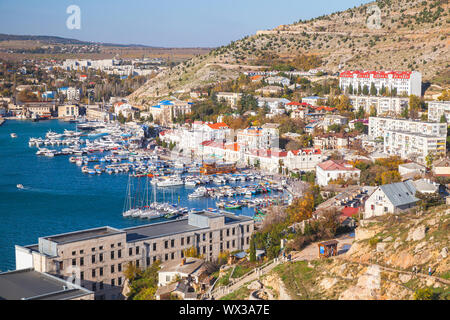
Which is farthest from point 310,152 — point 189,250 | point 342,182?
point 189,250

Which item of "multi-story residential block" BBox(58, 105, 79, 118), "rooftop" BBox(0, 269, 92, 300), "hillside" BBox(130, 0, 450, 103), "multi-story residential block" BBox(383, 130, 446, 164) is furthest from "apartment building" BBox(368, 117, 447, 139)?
"multi-story residential block" BBox(58, 105, 79, 118)

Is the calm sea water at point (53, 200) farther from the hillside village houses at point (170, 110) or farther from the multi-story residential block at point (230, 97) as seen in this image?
the multi-story residential block at point (230, 97)

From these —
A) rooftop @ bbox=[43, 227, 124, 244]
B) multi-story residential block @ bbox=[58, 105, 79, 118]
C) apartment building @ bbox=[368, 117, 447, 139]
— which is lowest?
rooftop @ bbox=[43, 227, 124, 244]

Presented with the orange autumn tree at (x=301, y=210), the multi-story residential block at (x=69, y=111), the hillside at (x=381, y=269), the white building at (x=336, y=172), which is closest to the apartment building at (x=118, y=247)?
the orange autumn tree at (x=301, y=210)

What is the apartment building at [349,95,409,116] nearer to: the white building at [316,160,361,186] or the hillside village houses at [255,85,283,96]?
the hillside village houses at [255,85,283,96]
